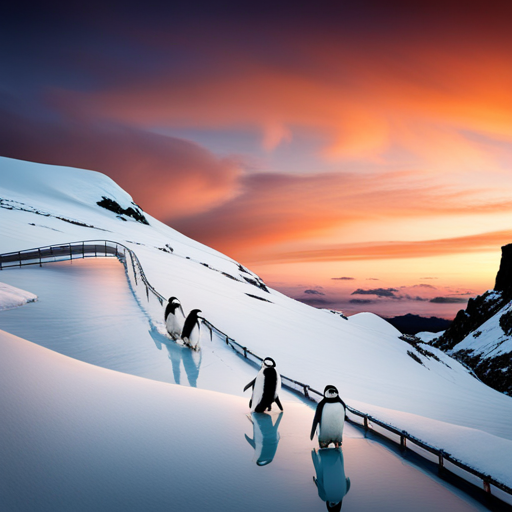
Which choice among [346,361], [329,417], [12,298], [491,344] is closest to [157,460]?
[329,417]

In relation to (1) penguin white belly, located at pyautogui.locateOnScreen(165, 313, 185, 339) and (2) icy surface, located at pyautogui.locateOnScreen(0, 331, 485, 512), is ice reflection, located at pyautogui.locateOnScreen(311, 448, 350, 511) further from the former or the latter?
(1) penguin white belly, located at pyautogui.locateOnScreen(165, 313, 185, 339)

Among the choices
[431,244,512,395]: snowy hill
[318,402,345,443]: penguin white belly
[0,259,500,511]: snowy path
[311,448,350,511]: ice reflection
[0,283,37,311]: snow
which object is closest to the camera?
[311,448,350,511]: ice reflection

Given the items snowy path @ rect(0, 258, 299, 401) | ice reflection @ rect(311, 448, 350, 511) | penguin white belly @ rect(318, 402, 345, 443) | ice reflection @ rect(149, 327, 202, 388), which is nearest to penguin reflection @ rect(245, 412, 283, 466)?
ice reflection @ rect(311, 448, 350, 511)

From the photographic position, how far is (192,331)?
11.9 m

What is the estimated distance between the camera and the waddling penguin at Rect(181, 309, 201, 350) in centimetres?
1180

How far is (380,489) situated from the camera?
4.87 m

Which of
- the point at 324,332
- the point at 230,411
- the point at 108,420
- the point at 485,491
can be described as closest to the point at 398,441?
the point at 485,491

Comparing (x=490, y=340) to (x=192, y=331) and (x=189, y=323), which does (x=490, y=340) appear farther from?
(x=189, y=323)

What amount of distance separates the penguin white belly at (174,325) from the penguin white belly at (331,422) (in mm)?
7582

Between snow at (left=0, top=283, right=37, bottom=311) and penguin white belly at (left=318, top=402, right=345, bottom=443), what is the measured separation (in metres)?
12.1

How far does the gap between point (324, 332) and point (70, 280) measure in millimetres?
16702

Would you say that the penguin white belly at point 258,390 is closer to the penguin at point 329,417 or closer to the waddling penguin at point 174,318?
the penguin at point 329,417

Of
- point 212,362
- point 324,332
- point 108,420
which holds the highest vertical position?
point 108,420

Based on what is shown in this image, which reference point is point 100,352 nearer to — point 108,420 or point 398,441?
point 108,420
